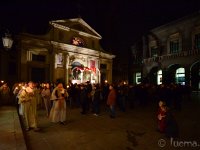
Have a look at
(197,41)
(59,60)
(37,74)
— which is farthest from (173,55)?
(37,74)

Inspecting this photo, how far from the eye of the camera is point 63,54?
91.6 feet

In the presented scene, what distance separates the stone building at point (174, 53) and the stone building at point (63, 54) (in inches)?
346

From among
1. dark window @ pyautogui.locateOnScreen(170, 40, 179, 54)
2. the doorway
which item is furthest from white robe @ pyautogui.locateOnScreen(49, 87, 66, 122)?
dark window @ pyautogui.locateOnScreen(170, 40, 179, 54)

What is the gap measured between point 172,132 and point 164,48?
27804 millimetres

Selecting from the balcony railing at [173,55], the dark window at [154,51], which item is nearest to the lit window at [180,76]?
the balcony railing at [173,55]

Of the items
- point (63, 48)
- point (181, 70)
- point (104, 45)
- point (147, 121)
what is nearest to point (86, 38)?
point (63, 48)

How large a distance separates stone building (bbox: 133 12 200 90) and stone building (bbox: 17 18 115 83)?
880 centimetres

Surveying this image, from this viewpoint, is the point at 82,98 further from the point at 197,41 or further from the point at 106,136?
the point at 197,41

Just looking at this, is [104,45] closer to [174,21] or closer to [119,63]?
[119,63]

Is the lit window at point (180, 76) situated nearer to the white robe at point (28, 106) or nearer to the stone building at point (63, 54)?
the stone building at point (63, 54)

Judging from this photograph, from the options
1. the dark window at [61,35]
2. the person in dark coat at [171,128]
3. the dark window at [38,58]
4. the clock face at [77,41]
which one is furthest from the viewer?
the clock face at [77,41]

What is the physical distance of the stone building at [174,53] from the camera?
1062 inches

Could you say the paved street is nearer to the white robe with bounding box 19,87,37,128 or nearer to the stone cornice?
the white robe with bounding box 19,87,37,128

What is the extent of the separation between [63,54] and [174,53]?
1791cm
